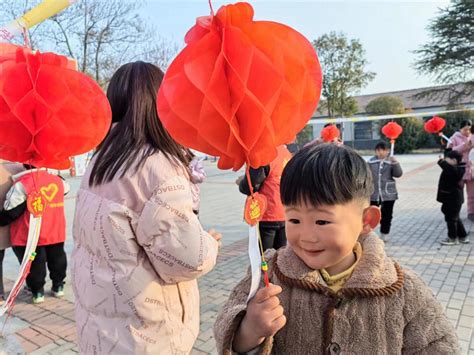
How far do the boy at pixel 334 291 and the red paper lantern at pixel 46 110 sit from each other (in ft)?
2.79

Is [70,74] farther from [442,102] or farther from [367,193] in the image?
[442,102]

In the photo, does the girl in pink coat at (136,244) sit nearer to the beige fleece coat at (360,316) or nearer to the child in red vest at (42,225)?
the beige fleece coat at (360,316)

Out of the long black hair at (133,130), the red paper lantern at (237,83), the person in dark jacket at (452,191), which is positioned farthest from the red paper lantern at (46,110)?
the person in dark jacket at (452,191)

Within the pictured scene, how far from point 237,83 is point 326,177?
402 mm

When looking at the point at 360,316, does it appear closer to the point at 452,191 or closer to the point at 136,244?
the point at 136,244

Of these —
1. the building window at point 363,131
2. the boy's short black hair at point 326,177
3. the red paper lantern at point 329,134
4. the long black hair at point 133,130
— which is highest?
the long black hair at point 133,130

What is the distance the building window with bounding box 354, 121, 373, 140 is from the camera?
38.5 m

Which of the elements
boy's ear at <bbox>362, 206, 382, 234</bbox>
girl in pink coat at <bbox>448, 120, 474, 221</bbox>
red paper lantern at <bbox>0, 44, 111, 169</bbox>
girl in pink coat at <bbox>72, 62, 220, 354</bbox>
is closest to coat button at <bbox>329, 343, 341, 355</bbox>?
boy's ear at <bbox>362, 206, 382, 234</bbox>

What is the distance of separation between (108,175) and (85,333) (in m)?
0.67

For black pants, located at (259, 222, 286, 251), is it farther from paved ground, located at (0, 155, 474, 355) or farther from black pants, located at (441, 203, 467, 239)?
black pants, located at (441, 203, 467, 239)

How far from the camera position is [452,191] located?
5555 millimetres

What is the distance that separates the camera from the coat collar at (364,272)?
116 cm

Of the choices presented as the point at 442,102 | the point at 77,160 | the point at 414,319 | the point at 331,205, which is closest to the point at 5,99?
the point at 331,205

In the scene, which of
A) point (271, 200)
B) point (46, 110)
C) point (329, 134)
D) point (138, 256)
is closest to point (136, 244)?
point (138, 256)
